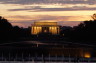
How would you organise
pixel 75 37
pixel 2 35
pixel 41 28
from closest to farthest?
pixel 2 35 < pixel 75 37 < pixel 41 28

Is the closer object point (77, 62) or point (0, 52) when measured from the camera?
point (77, 62)

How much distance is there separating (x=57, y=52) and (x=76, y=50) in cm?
225

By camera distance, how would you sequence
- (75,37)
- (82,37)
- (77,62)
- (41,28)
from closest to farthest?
(77,62) < (82,37) < (75,37) < (41,28)

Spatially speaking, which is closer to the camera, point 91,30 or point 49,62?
point 49,62

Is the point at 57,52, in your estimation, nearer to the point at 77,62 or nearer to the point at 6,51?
the point at 6,51

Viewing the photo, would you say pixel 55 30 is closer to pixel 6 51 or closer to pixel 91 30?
pixel 91 30

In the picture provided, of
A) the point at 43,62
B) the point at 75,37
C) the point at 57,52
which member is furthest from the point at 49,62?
the point at 75,37

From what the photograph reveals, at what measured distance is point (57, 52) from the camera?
1914 inches

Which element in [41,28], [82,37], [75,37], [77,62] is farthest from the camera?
[41,28]

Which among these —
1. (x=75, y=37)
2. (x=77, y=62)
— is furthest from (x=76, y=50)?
(x=75, y=37)

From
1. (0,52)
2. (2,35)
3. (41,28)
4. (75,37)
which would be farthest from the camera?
(41,28)

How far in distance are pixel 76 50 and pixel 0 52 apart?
8911 millimetres

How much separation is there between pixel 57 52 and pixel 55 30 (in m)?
109

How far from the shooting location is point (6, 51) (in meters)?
49.6
